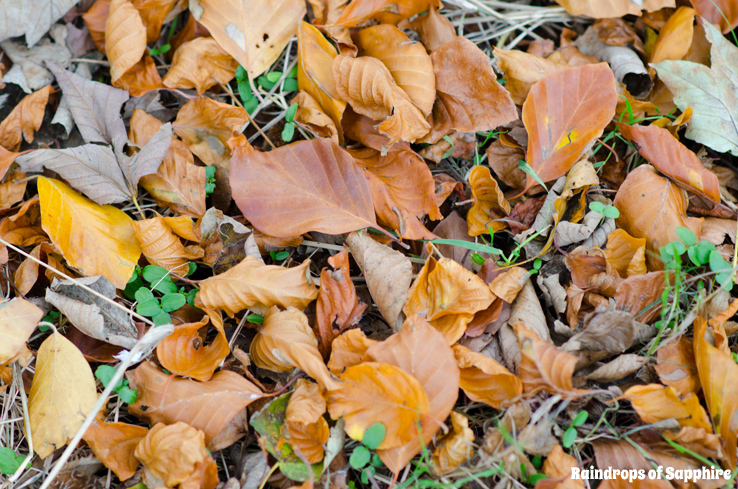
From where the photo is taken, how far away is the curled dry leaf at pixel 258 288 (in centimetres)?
123

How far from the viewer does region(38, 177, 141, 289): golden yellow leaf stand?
50.7 inches

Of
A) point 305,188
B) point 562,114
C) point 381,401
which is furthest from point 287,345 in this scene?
point 562,114

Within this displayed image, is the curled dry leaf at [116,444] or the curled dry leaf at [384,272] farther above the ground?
the curled dry leaf at [384,272]

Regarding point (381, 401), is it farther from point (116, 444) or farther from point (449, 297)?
point (116, 444)

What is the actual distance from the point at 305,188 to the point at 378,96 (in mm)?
336

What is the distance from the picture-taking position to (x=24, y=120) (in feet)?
4.92

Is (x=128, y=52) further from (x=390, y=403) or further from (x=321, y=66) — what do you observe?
(x=390, y=403)

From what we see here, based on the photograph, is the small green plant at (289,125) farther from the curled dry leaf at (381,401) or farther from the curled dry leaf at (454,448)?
the curled dry leaf at (454,448)

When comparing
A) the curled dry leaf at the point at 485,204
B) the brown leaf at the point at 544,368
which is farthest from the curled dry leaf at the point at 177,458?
the curled dry leaf at the point at 485,204

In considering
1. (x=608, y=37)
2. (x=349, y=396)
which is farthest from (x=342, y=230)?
(x=608, y=37)

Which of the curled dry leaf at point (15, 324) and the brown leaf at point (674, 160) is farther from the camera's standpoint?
the brown leaf at point (674, 160)

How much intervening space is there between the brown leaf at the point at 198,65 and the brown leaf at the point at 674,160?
1.27m

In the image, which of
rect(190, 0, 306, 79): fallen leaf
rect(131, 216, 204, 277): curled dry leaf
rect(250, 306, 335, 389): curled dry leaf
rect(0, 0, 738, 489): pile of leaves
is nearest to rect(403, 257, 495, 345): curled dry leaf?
rect(0, 0, 738, 489): pile of leaves

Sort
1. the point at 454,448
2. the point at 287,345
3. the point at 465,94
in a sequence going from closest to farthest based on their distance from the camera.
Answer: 1. the point at 454,448
2. the point at 287,345
3. the point at 465,94
